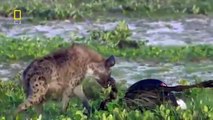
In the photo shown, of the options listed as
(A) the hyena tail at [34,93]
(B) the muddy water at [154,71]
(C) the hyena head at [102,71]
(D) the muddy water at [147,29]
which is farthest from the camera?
(D) the muddy water at [147,29]

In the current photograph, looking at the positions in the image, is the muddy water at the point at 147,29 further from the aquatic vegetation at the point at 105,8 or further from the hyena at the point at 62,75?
the hyena at the point at 62,75

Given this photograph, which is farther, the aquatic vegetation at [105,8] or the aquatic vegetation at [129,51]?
the aquatic vegetation at [105,8]

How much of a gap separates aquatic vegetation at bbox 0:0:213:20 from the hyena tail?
10.0m

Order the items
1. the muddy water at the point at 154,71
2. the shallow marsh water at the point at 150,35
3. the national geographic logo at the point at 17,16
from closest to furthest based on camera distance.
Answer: the muddy water at the point at 154,71, the shallow marsh water at the point at 150,35, the national geographic logo at the point at 17,16

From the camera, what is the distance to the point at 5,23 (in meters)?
18.3

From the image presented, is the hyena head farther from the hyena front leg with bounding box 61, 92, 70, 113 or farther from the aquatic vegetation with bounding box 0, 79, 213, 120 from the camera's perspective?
the hyena front leg with bounding box 61, 92, 70, 113

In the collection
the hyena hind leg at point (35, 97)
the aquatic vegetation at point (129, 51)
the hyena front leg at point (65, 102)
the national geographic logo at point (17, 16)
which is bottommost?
the national geographic logo at point (17, 16)

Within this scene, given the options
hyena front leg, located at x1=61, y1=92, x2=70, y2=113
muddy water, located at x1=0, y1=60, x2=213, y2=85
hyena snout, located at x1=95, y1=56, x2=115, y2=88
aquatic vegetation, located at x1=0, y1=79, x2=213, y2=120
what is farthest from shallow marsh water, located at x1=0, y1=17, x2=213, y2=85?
hyena front leg, located at x1=61, y1=92, x2=70, y2=113

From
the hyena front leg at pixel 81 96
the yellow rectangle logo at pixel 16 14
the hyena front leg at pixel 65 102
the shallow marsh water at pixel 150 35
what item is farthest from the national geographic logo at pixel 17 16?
the hyena front leg at pixel 65 102

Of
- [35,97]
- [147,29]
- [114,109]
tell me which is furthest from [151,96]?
[147,29]

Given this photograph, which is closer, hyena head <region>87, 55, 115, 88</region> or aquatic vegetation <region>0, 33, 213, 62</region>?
hyena head <region>87, 55, 115, 88</region>

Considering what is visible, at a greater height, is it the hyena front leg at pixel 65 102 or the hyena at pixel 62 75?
the hyena at pixel 62 75

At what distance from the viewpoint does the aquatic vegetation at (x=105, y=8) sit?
18875mm

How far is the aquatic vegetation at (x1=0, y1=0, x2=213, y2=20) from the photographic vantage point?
743 inches
